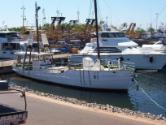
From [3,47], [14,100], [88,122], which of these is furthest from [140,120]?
[3,47]

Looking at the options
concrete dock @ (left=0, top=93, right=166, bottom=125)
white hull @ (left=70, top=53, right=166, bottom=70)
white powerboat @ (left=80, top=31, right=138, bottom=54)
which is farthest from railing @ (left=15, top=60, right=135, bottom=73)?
concrete dock @ (left=0, top=93, right=166, bottom=125)

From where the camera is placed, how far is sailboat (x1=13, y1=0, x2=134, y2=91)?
104ft

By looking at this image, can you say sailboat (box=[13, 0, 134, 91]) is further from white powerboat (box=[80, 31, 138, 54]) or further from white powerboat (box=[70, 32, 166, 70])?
white powerboat (box=[80, 31, 138, 54])

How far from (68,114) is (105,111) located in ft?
5.06

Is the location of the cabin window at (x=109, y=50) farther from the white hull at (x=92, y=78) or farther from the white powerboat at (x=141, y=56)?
the white hull at (x=92, y=78)

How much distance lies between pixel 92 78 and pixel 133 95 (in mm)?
3549

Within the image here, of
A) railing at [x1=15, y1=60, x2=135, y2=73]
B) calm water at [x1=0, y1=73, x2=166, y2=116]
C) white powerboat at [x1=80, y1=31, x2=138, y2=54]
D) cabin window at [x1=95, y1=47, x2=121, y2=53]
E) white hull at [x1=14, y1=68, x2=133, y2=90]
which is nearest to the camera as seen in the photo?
calm water at [x1=0, y1=73, x2=166, y2=116]

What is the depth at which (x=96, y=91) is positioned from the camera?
1296 inches

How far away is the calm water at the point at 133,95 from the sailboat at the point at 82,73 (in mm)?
567

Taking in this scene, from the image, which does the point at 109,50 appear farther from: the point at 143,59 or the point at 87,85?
the point at 87,85

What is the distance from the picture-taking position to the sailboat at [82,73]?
31.8 meters

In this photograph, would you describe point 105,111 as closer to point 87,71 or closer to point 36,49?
point 87,71

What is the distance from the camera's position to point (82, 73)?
33.6 metres

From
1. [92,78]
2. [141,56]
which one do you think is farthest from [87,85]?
[141,56]
